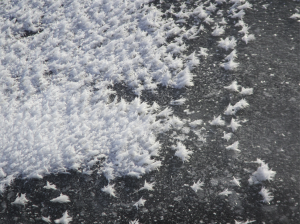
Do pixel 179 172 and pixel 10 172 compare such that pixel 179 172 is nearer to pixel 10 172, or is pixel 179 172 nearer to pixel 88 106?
pixel 88 106

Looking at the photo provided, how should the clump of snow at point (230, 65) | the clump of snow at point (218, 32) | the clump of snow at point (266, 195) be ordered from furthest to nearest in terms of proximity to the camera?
the clump of snow at point (218, 32), the clump of snow at point (230, 65), the clump of snow at point (266, 195)

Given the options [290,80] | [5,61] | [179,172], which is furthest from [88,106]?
[290,80]

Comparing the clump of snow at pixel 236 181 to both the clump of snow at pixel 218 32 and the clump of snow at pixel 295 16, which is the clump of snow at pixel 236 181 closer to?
the clump of snow at pixel 218 32

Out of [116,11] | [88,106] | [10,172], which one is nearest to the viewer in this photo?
[10,172]

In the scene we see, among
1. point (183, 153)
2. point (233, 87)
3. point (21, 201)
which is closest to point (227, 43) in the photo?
point (233, 87)

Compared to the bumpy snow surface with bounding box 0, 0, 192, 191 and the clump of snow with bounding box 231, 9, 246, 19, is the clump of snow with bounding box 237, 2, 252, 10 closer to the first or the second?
the clump of snow with bounding box 231, 9, 246, 19

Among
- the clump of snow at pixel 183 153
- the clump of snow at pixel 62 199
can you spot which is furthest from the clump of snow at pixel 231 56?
the clump of snow at pixel 62 199

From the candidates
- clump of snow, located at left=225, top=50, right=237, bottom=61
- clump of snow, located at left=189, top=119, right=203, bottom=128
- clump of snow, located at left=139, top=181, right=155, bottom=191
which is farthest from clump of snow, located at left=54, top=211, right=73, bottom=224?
clump of snow, located at left=225, top=50, right=237, bottom=61
